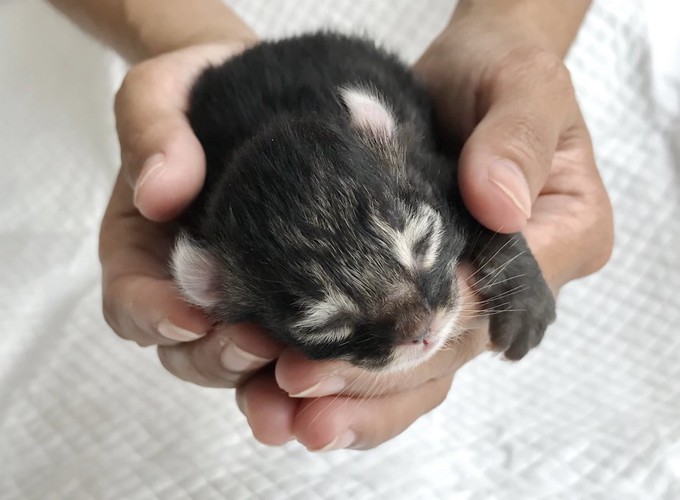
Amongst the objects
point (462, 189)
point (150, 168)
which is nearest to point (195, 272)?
point (150, 168)

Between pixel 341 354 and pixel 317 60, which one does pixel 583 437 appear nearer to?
pixel 341 354

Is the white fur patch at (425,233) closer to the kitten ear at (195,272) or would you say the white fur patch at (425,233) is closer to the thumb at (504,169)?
the thumb at (504,169)

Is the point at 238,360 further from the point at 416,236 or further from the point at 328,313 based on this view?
the point at 416,236

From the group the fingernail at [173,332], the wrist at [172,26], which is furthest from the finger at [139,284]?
the wrist at [172,26]

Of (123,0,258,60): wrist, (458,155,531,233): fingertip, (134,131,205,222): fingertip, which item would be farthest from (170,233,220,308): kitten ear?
(123,0,258,60): wrist

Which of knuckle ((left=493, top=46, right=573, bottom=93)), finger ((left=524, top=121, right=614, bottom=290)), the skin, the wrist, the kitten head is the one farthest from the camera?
the wrist

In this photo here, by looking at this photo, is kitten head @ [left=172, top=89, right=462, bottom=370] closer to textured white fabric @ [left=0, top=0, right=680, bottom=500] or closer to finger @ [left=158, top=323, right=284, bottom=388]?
finger @ [left=158, top=323, right=284, bottom=388]
